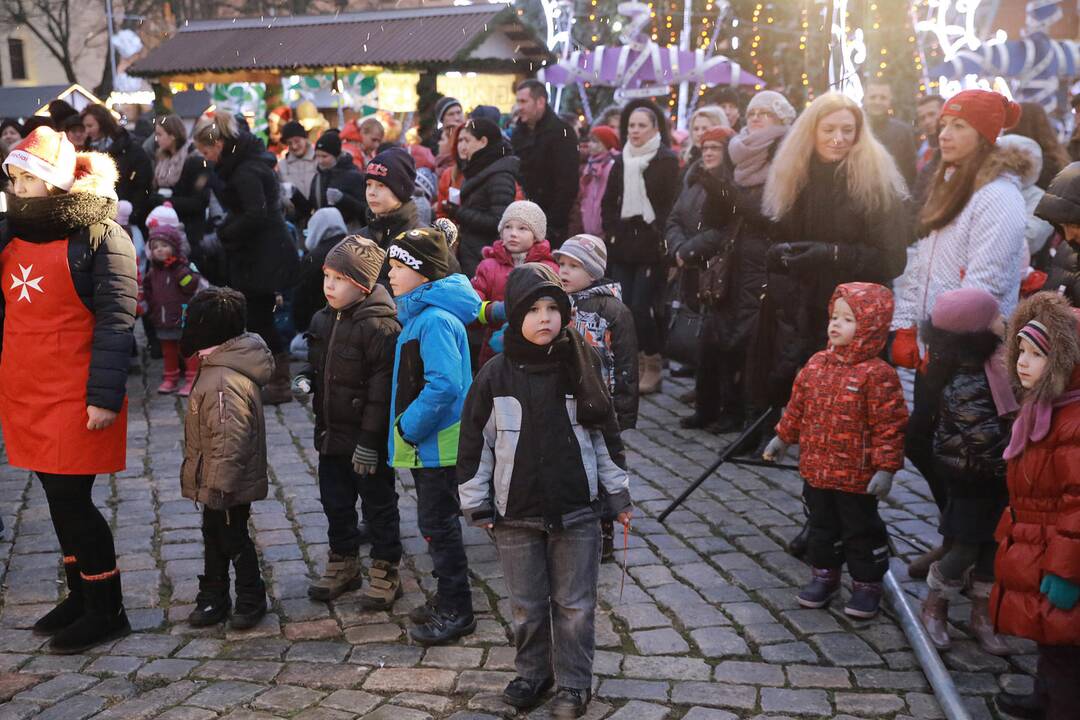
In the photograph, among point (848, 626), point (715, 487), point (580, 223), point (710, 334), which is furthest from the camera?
point (580, 223)

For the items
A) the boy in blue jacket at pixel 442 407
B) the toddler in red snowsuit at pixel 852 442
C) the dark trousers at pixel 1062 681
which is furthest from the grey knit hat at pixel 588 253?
the dark trousers at pixel 1062 681

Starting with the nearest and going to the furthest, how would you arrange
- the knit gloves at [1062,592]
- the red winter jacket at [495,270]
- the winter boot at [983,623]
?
the knit gloves at [1062,592], the winter boot at [983,623], the red winter jacket at [495,270]

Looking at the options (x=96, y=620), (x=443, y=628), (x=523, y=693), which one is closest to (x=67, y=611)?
(x=96, y=620)

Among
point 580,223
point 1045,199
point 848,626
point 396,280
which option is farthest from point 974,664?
point 580,223

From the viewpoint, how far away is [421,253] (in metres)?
4.69

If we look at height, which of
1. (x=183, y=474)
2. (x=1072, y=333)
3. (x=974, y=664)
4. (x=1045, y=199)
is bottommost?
(x=974, y=664)

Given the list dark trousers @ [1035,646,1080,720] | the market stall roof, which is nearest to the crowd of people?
dark trousers @ [1035,646,1080,720]

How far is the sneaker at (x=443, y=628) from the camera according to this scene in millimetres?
4672

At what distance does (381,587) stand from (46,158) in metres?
2.27

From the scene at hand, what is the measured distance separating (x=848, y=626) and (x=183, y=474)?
2886mm

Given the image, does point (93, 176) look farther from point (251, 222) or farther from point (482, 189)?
point (251, 222)

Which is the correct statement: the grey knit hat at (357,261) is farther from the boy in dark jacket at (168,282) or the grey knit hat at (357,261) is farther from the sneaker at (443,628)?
the boy in dark jacket at (168,282)

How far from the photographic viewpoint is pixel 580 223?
31.2 ft

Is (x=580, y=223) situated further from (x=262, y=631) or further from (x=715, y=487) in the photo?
(x=262, y=631)
